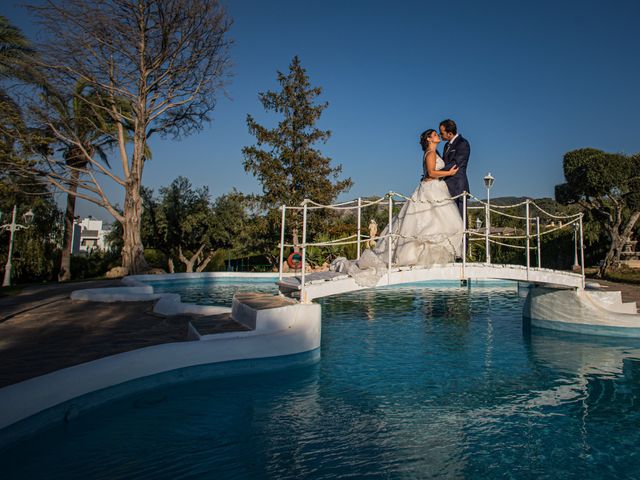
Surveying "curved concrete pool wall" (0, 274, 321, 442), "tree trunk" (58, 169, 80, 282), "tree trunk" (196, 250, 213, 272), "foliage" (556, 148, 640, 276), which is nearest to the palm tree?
"tree trunk" (58, 169, 80, 282)

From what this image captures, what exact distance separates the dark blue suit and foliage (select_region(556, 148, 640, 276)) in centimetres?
1296

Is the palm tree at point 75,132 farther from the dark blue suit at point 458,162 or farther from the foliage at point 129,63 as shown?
the dark blue suit at point 458,162

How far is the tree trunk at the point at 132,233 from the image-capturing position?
18.9 metres

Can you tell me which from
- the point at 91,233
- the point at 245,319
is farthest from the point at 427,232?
the point at 91,233

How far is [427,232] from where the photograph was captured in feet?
26.1

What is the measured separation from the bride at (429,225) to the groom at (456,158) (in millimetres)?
137

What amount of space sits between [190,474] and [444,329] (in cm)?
690

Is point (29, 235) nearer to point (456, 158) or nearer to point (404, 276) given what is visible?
point (404, 276)

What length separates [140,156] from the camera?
19469 mm

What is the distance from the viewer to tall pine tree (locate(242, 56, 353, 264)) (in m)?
23.8

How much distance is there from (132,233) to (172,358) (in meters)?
15.1

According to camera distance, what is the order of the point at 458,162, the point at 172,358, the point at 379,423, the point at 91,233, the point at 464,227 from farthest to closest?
the point at 91,233
the point at 458,162
the point at 464,227
the point at 172,358
the point at 379,423

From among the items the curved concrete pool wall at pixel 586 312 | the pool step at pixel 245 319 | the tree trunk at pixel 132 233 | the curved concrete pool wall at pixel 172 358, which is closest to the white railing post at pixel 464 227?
the curved concrete pool wall at pixel 172 358

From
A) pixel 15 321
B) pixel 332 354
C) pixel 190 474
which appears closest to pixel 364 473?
pixel 190 474
